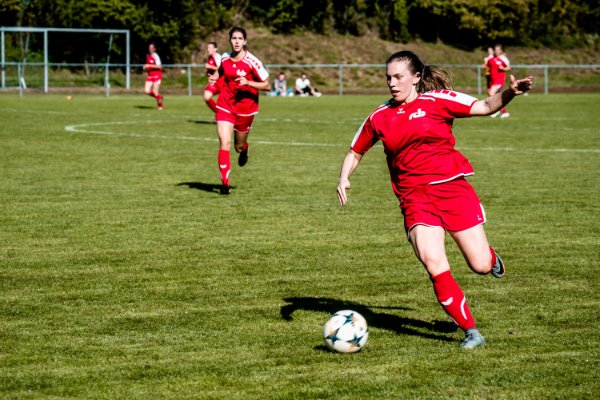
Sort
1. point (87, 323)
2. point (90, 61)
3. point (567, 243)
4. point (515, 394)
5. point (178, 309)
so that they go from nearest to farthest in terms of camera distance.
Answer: point (515, 394)
point (87, 323)
point (178, 309)
point (567, 243)
point (90, 61)

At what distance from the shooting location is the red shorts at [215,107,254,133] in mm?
13180

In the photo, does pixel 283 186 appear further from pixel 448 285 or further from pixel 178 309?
pixel 448 285

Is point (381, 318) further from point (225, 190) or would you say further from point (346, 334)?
point (225, 190)

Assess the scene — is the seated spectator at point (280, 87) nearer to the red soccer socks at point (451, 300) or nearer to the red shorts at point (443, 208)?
the red shorts at point (443, 208)

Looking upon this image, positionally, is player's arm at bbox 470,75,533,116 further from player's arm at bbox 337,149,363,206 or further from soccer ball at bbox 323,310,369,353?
soccer ball at bbox 323,310,369,353

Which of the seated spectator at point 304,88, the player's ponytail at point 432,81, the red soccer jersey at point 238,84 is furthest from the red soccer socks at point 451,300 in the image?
the seated spectator at point 304,88

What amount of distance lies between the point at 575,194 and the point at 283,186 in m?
3.89

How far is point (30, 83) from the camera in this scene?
1687 inches

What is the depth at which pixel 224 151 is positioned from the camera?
12805 mm

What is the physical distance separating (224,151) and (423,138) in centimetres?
699

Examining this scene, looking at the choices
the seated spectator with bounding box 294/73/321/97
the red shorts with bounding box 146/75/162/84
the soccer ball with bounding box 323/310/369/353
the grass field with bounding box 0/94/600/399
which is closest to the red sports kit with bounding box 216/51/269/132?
the grass field with bounding box 0/94/600/399

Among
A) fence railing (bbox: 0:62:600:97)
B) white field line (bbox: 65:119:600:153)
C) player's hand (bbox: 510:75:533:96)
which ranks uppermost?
fence railing (bbox: 0:62:600:97)

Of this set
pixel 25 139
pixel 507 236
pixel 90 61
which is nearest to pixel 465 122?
pixel 25 139

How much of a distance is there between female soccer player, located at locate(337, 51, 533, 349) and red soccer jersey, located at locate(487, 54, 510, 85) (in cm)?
2554
